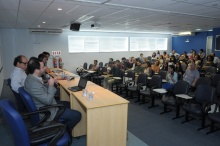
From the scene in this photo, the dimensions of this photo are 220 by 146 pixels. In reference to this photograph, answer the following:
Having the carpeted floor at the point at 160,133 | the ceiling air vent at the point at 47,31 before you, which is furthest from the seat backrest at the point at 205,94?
the ceiling air vent at the point at 47,31

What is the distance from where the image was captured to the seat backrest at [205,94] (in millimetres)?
3452

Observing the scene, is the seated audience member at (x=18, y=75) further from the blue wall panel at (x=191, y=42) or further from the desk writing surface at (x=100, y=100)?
the blue wall panel at (x=191, y=42)

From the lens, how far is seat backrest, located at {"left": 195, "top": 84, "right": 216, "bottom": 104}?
3.45m

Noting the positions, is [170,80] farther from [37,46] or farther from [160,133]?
[37,46]

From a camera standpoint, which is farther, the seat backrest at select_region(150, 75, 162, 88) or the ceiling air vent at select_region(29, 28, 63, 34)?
the ceiling air vent at select_region(29, 28, 63, 34)

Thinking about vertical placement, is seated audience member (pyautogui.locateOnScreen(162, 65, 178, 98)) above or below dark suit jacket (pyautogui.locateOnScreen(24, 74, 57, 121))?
below

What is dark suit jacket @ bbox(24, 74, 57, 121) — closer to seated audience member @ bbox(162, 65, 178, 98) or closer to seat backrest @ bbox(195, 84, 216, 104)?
seat backrest @ bbox(195, 84, 216, 104)

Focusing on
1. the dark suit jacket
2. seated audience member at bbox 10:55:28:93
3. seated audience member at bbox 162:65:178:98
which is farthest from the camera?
seated audience member at bbox 162:65:178:98

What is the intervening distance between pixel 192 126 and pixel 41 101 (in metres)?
3.18

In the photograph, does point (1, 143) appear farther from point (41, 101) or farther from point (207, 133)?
point (207, 133)

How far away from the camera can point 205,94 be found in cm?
359

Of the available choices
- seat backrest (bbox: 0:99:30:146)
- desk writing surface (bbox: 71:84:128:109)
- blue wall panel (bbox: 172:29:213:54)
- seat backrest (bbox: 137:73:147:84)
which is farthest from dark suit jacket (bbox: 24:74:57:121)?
blue wall panel (bbox: 172:29:213:54)

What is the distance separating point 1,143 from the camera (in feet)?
9.87

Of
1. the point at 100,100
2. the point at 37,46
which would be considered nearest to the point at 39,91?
the point at 100,100
